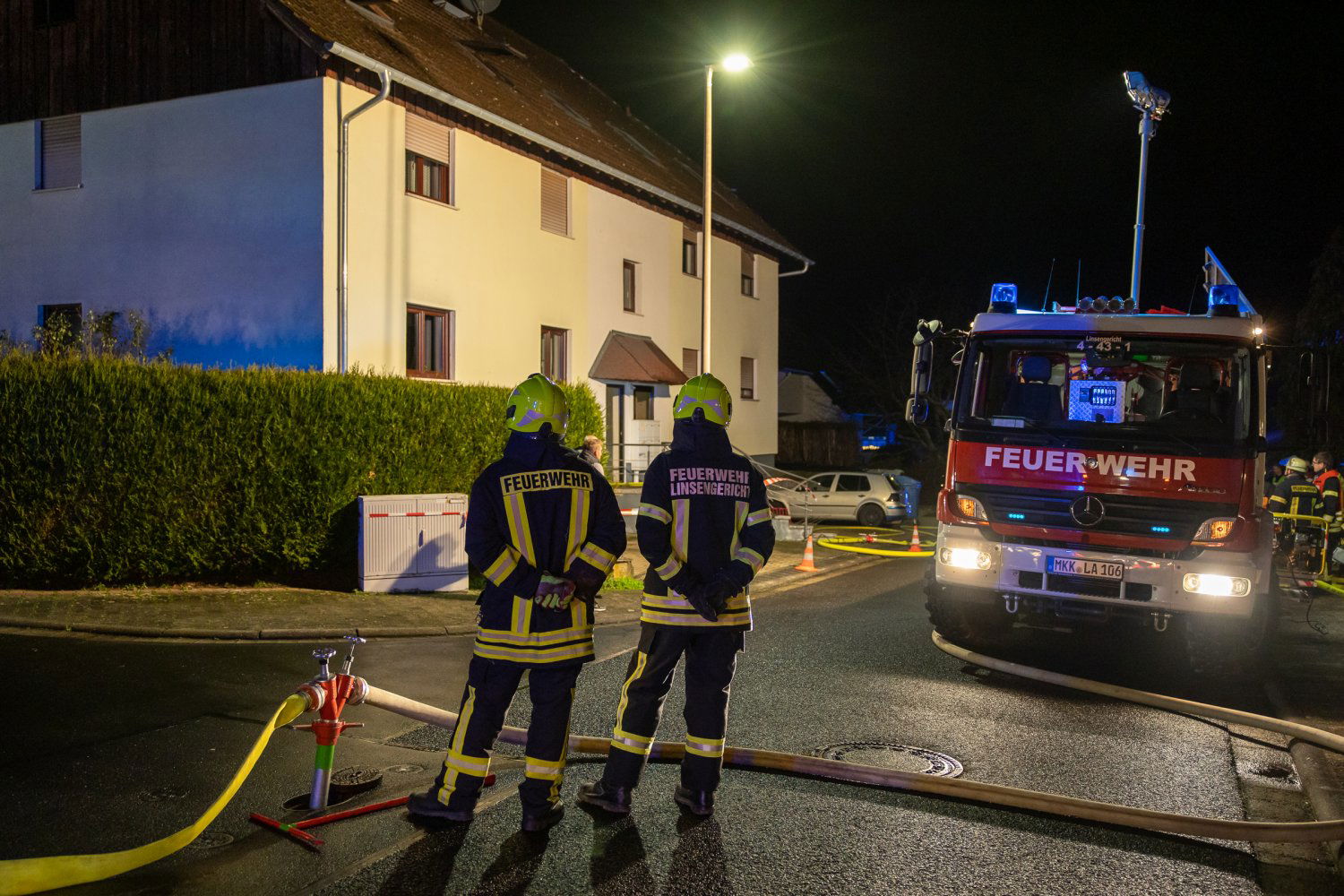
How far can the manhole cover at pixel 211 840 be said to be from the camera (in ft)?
13.9

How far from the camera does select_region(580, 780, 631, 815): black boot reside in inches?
181

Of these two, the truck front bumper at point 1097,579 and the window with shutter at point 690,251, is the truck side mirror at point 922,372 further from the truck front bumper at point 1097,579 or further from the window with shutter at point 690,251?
the window with shutter at point 690,251

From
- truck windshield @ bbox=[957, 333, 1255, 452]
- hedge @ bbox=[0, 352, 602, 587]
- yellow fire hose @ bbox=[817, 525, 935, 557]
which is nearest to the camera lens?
truck windshield @ bbox=[957, 333, 1255, 452]

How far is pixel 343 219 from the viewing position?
15.4 meters

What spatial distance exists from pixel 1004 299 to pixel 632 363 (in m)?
13.9

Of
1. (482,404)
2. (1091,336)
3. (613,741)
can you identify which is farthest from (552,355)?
(613,741)

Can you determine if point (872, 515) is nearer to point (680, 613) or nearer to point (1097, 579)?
point (1097, 579)

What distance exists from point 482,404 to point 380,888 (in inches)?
405

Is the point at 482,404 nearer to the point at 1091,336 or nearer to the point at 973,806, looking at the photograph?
the point at 1091,336

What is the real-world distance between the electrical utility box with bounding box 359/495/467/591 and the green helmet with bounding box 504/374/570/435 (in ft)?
23.8

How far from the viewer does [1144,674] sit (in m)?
8.16

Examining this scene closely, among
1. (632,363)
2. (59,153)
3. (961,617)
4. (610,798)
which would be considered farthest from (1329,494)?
(59,153)

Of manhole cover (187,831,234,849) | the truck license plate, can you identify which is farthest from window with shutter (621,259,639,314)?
manhole cover (187,831,234,849)

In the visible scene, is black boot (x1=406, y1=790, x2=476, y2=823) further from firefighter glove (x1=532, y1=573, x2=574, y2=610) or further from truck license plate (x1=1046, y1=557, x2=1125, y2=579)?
truck license plate (x1=1046, y1=557, x2=1125, y2=579)
